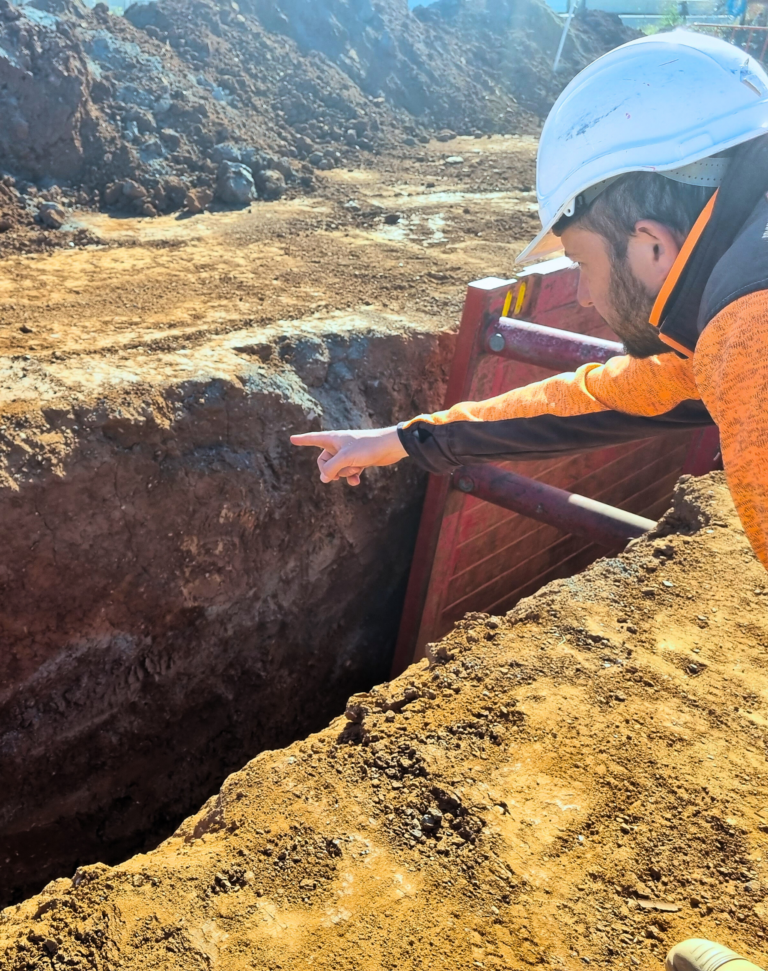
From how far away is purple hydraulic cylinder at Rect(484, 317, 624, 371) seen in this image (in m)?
3.68

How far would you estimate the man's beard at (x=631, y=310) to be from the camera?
149cm

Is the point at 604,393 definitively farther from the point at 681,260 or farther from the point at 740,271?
the point at 740,271

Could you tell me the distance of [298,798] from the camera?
6.44 feet

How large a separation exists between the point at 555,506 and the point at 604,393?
6.09 ft

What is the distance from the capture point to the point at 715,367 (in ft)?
3.87

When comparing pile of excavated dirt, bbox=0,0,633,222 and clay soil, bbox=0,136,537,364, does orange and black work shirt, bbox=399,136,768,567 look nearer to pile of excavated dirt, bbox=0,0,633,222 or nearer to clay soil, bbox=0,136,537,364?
clay soil, bbox=0,136,537,364

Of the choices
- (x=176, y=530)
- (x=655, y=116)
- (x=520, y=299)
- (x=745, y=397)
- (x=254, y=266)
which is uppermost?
(x=655, y=116)

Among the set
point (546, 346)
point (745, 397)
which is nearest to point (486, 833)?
point (745, 397)

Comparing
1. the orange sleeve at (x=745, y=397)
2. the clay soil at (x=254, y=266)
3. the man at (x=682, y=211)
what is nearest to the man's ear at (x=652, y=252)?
the man at (x=682, y=211)

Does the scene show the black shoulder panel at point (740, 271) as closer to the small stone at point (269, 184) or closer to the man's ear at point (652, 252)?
the man's ear at point (652, 252)

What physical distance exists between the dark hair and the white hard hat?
2cm

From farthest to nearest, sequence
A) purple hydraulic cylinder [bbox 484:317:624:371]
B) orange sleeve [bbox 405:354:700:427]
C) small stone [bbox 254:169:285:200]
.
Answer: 1. small stone [bbox 254:169:285:200]
2. purple hydraulic cylinder [bbox 484:317:624:371]
3. orange sleeve [bbox 405:354:700:427]

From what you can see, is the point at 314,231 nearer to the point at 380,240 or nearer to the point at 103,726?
the point at 380,240

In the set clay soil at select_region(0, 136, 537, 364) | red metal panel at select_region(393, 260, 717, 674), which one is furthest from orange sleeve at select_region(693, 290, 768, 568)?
clay soil at select_region(0, 136, 537, 364)
